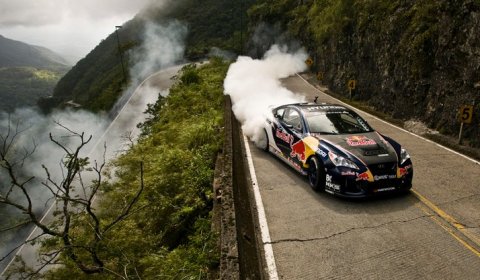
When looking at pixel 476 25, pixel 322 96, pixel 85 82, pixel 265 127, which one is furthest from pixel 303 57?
pixel 85 82

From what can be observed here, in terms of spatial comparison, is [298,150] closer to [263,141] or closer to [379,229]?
[263,141]

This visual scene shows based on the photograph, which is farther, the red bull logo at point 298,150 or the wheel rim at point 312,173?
the red bull logo at point 298,150

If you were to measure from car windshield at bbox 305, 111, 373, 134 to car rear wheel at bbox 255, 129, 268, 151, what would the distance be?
2.02 meters

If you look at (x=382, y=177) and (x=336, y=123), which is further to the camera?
(x=336, y=123)

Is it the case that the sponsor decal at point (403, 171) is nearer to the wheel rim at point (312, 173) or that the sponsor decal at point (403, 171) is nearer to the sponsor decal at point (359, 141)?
the sponsor decal at point (359, 141)

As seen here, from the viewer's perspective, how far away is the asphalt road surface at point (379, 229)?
5.08 meters

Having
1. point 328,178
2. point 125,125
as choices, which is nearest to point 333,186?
point 328,178

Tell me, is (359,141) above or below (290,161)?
above

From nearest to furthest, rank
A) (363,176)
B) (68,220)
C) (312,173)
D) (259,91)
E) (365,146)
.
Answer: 1. (68,220)
2. (363,176)
3. (365,146)
4. (312,173)
5. (259,91)

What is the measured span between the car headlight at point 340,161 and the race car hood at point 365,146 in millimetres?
138

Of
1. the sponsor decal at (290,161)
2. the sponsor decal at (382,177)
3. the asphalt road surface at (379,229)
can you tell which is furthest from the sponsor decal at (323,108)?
the sponsor decal at (382,177)

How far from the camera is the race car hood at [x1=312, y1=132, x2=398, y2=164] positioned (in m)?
7.17

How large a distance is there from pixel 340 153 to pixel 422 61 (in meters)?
9.31

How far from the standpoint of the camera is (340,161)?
283 inches
